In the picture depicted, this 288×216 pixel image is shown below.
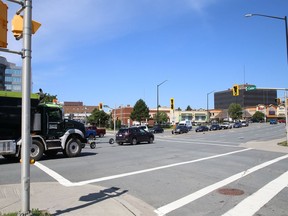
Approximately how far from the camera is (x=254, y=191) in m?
9.57

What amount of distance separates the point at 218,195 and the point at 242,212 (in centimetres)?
172

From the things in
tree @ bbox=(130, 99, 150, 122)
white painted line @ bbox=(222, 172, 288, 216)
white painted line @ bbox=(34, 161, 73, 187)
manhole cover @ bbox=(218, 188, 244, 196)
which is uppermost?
tree @ bbox=(130, 99, 150, 122)

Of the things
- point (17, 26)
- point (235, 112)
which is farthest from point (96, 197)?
point (235, 112)

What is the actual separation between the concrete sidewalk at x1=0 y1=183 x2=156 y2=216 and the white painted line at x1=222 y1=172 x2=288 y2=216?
187 cm

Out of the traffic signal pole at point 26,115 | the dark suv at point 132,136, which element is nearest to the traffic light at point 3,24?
the traffic signal pole at point 26,115

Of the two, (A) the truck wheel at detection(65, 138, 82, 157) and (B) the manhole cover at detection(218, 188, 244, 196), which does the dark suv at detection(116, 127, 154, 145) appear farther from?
(B) the manhole cover at detection(218, 188, 244, 196)

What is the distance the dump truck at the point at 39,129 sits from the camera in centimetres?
1582

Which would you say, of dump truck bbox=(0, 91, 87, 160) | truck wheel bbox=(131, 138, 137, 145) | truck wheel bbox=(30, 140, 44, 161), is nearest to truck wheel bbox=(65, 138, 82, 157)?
dump truck bbox=(0, 91, 87, 160)

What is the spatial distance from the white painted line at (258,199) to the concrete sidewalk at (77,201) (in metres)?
1.87

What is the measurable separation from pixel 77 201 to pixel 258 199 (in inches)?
172

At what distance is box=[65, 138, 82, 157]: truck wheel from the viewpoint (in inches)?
743

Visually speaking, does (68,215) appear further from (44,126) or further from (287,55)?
(287,55)

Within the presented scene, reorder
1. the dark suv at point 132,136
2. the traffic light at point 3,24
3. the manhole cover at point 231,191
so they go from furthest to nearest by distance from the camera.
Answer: the dark suv at point 132,136
the manhole cover at point 231,191
the traffic light at point 3,24

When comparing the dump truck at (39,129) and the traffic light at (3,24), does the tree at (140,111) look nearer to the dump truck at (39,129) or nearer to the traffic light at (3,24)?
the dump truck at (39,129)
